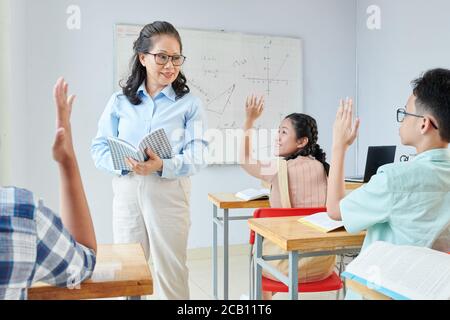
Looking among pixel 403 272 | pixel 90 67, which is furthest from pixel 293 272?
pixel 90 67

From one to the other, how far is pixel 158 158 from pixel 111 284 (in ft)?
2.75

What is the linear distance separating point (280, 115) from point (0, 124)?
255 centimetres

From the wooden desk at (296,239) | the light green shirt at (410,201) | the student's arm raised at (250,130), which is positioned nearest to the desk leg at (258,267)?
the wooden desk at (296,239)

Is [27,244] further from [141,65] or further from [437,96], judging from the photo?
[141,65]

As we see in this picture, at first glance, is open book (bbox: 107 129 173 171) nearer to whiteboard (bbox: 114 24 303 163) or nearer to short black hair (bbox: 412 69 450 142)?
short black hair (bbox: 412 69 450 142)

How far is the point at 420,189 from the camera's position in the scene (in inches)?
46.7

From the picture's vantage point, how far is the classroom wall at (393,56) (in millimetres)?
3408

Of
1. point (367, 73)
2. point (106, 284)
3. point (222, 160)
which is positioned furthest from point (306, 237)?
point (367, 73)

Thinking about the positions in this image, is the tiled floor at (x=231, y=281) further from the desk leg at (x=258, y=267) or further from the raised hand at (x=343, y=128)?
the raised hand at (x=343, y=128)

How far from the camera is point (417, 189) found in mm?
1184

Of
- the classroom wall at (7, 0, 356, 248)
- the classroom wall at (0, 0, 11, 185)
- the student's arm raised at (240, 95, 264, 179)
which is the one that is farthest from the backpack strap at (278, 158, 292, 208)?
the classroom wall at (7, 0, 356, 248)

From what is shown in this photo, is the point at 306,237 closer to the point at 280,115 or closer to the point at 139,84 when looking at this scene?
the point at 139,84

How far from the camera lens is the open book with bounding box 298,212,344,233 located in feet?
4.58

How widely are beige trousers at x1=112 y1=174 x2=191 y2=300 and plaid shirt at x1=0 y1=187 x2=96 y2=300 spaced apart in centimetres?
92
